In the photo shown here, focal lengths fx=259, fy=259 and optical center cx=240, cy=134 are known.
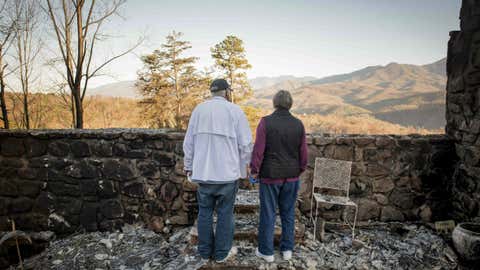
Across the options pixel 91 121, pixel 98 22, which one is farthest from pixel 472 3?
pixel 91 121

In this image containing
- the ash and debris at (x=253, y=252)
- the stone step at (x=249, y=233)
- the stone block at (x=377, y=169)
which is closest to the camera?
the ash and debris at (x=253, y=252)

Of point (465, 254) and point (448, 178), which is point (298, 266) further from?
point (448, 178)

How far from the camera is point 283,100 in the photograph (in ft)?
8.32

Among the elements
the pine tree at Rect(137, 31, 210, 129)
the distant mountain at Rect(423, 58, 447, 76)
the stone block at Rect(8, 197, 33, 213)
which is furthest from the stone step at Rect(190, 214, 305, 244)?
the distant mountain at Rect(423, 58, 447, 76)

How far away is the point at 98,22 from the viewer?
8.12m

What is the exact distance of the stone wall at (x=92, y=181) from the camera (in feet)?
12.2

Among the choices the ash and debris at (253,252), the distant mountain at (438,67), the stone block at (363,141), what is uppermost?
the distant mountain at (438,67)

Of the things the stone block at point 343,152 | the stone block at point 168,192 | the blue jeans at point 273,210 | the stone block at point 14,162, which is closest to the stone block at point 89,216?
the stone block at point 168,192

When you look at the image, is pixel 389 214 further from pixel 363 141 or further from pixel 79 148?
pixel 79 148

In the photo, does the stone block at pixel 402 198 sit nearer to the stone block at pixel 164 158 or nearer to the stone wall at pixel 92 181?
the stone wall at pixel 92 181

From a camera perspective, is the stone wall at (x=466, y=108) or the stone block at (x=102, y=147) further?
the stone block at (x=102, y=147)

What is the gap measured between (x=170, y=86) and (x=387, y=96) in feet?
177

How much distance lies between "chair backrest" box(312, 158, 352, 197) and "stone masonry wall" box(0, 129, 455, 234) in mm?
181

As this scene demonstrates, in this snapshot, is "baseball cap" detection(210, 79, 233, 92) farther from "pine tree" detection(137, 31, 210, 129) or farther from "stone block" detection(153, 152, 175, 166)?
"pine tree" detection(137, 31, 210, 129)
